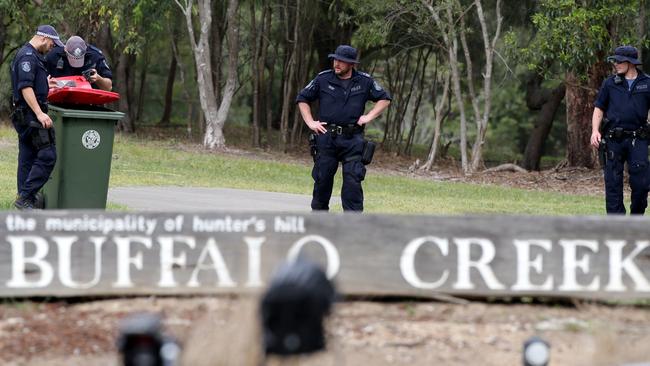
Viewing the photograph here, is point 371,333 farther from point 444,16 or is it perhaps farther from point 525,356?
point 444,16

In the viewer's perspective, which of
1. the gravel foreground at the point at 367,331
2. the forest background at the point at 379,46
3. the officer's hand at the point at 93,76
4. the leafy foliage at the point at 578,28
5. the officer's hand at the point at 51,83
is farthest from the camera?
the forest background at the point at 379,46

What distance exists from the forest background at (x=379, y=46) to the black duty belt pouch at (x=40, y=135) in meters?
14.2

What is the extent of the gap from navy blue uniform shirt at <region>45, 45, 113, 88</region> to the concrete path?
1888mm

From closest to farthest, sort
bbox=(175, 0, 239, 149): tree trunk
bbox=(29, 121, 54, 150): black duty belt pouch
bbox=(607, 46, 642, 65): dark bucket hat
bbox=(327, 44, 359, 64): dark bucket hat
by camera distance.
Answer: bbox=(29, 121, 54, 150): black duty belt pouch → bbox=(327, 44, 359, 64): dark bucket hat → bbox=(607, 46, 642, 65): dark bucket hat → bbox=(175, 0, 239, 149): tree trunk

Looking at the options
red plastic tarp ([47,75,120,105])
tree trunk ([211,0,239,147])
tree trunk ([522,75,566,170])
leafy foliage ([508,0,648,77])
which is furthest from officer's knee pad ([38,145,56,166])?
tree trunk ([522,75,566,170])

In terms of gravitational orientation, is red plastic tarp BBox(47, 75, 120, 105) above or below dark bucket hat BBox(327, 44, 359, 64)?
below

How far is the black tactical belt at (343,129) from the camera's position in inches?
453

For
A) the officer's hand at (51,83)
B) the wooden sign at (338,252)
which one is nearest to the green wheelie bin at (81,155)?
the officer's hand at (51,83)

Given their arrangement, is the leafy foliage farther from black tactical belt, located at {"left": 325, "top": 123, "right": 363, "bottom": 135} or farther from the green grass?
black tactical belt, located at {"left": 325, "top": 123, "right": 363, "bottom": 135}

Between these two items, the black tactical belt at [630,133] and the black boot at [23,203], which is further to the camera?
the black tactical belt at [630,133]

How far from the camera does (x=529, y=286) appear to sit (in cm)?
789

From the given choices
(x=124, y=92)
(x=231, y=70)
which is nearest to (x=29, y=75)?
(x=231, y=70)

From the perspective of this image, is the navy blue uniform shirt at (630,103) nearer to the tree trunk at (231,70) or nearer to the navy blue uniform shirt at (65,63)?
the navy blue uniform shirt at (65,63)

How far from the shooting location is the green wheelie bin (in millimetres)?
11672
